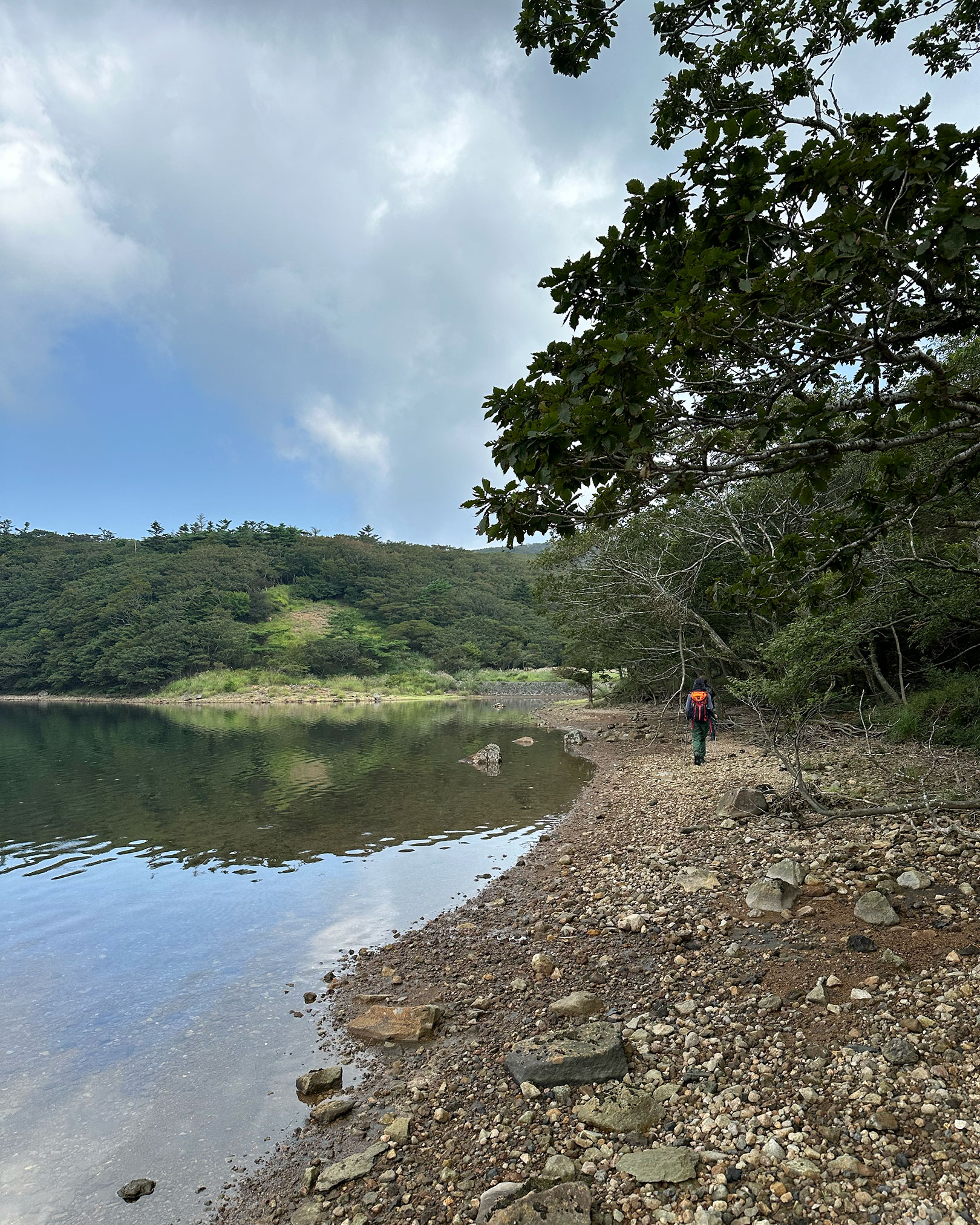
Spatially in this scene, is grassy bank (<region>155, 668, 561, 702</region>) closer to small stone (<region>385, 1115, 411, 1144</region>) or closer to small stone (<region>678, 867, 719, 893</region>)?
small stone (<region>678, 867, 719, 893</region>)

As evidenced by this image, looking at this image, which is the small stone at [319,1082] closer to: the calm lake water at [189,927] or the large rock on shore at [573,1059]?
the calm lake water at [189,927]

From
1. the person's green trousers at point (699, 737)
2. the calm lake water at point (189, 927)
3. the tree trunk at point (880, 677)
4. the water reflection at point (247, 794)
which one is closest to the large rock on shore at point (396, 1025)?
the calm lake water at point (189, 927)

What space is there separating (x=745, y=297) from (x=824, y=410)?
967 mm

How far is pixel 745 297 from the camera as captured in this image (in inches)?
154

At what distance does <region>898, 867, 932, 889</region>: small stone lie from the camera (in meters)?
5.59

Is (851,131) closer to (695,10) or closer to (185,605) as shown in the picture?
(695,10)

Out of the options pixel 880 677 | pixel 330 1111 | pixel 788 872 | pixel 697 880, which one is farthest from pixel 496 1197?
pixel 880 677

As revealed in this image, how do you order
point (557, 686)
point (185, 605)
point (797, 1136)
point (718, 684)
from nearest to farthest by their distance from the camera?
point (797, 1136)
point (718, 684)
point (557, 686)
point (185, 605)

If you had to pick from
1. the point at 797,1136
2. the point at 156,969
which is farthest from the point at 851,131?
the point at 156,969

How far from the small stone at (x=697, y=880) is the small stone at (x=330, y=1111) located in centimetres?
397

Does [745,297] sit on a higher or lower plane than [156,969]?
higher

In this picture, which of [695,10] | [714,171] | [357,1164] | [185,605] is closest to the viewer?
[357,1164]

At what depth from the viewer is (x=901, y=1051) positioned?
354 cm

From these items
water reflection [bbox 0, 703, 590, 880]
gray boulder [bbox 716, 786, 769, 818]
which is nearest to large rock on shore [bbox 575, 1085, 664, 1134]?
gray boulder [bbox 716, 786, 769, 818]
